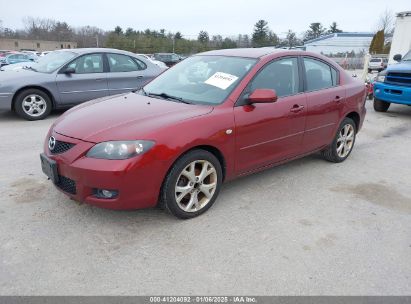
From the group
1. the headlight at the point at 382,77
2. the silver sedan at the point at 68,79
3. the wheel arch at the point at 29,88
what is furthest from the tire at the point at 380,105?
the wheel arch at the point at 29,88

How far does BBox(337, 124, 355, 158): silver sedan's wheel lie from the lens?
17.6ft

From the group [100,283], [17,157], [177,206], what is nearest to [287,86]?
[177,206]

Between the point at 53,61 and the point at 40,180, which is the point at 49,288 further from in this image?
the point at 53,61

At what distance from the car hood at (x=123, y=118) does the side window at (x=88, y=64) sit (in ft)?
14.6

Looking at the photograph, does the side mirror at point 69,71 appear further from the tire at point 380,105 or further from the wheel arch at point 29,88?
the tire at point 380,105

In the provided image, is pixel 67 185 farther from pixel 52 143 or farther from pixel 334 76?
pixel 334 76

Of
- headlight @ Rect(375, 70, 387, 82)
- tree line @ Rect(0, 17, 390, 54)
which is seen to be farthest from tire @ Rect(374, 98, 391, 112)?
tree line @ Rect(0, 17, 390, 54)

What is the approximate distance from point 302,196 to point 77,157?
2.49 meters

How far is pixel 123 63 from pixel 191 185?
19.5 feet

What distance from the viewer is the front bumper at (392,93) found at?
29.0ft

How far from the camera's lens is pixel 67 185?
3299 mm

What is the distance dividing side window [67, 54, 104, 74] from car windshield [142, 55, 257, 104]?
13.5ft

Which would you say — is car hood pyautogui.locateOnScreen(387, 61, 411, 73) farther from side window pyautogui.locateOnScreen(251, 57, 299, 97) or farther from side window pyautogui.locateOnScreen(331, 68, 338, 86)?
side window pyautogui.locateOnScreen(251, 57, 299, 97)

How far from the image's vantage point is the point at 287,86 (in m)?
4.38
